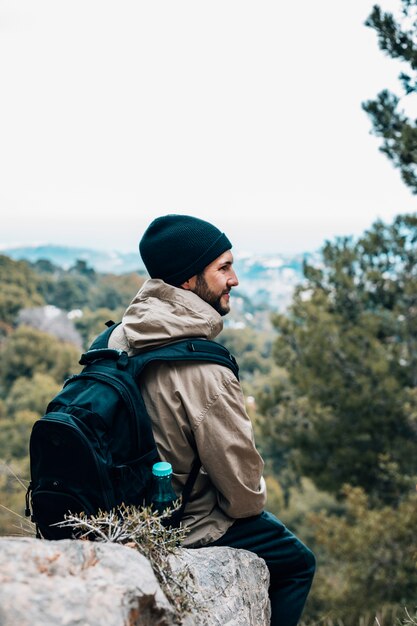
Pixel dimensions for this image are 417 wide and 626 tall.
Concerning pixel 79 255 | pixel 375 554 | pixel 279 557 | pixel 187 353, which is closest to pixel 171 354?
pixel 187 353

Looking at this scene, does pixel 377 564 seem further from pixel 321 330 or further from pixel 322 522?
pixel 321 330

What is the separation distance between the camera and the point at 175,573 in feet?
6.42

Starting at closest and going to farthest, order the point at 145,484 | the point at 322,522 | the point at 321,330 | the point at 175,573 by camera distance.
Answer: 1. the point at 175,573
2. the point at 145,484
3. the point at 322,522
4. the point at 321,330

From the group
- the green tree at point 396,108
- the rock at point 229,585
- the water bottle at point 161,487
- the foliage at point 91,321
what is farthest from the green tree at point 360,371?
the foliage at point 91,321

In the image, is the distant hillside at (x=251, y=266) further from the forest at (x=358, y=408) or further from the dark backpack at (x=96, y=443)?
the dark backpack at (x=96, y=443)

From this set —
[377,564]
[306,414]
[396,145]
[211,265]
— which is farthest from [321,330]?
[211,265]

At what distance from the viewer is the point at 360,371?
10.3 m

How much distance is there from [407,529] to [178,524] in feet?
21.0

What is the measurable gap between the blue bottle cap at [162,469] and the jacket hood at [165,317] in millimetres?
443

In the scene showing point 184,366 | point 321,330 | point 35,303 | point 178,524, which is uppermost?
point 184,366

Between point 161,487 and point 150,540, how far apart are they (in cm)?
32

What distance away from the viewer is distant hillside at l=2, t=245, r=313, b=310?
112 m

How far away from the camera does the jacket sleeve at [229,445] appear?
2295 mm

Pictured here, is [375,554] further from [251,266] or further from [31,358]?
[251,266]
